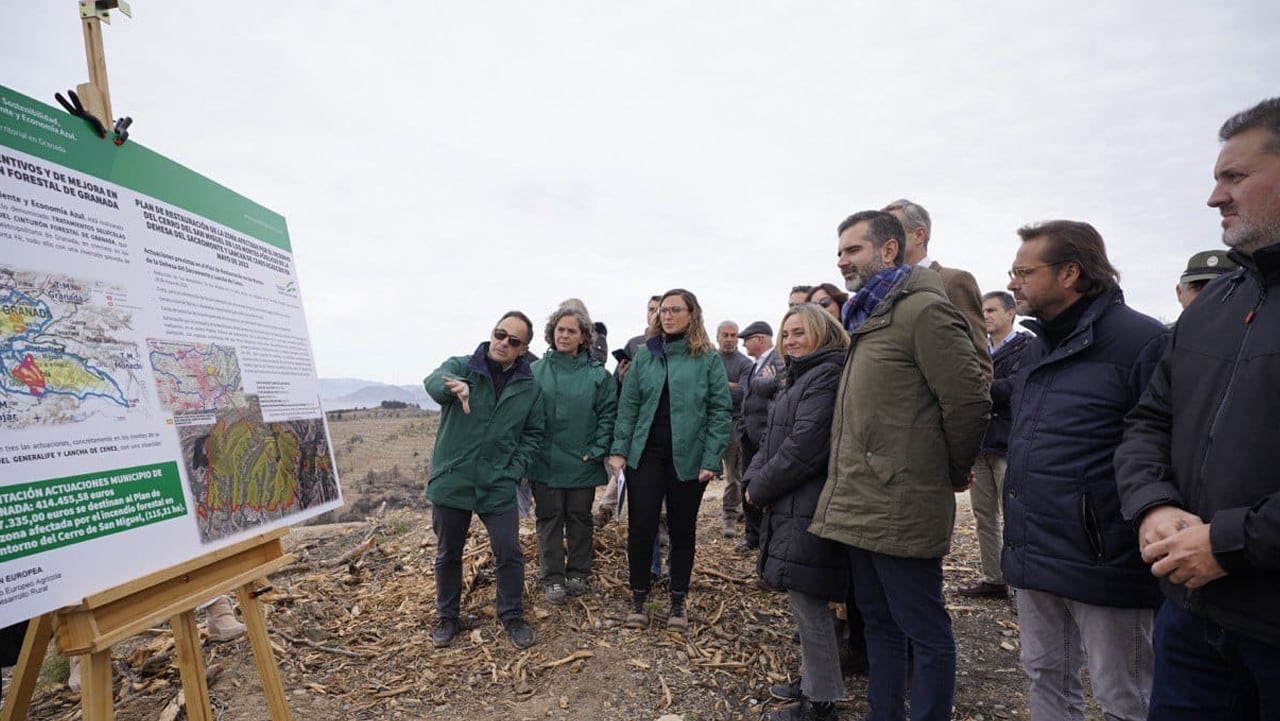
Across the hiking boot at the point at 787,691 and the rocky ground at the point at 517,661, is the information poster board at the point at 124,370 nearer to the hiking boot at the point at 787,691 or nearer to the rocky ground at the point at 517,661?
the rocky ground at the point at 517,661

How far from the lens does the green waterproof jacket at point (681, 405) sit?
4602 mm

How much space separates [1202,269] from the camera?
3.98 metres

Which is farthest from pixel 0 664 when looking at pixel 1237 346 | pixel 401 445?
pixel 401 445

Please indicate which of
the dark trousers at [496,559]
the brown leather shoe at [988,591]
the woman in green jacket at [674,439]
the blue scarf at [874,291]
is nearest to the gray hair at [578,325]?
Result: the woman in green jacket at [674,439]

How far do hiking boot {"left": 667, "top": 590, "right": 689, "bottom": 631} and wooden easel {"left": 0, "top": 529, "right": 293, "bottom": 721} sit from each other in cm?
255

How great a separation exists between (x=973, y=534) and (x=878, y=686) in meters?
4.96

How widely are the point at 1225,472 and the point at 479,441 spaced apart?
13.3 feet

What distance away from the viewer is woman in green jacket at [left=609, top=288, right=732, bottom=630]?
4.63 metres

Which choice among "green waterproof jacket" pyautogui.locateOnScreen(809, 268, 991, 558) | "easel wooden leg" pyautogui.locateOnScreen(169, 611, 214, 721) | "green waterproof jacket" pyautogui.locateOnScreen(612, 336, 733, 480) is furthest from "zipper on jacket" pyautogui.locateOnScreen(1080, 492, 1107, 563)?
"easel wooden leg" pyautogui.locateOnScreen(169, 611, 214, 721)

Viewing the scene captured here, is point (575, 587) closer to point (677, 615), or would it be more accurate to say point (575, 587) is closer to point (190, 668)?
point (677, 615)

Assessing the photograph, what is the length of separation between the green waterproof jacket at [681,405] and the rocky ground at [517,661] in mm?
1286

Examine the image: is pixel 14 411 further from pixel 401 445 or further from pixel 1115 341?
pixel 401 445

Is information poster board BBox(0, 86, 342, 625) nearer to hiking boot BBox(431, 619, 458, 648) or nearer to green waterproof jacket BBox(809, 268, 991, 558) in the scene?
hiking boot BBox(431, 619, 458, 648)

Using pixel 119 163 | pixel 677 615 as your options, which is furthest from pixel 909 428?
pixel 119 163
